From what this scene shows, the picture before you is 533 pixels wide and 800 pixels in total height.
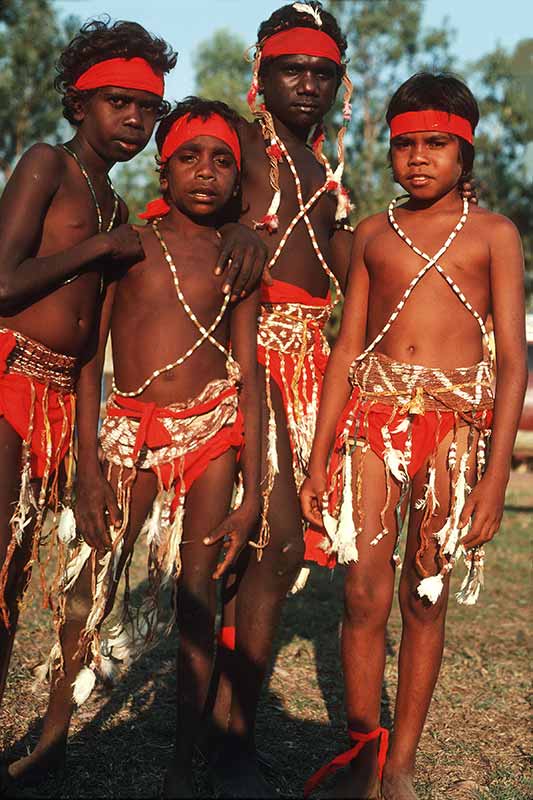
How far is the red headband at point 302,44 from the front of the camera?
378cm

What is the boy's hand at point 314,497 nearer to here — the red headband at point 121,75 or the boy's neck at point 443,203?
the boy's neck at point 443,203

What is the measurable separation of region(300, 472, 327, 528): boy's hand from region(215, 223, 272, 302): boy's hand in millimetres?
712

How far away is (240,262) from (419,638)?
1428mm

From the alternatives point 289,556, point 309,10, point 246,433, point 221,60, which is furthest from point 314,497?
point 221,60

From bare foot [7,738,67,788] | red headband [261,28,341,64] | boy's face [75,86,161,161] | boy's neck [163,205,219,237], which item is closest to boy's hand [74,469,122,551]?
bare foot [7,738,67,788]

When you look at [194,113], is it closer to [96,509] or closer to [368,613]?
[96,509]

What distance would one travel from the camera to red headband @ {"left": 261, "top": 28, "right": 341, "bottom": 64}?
3.78 m

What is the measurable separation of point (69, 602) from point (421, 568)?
3.94ft

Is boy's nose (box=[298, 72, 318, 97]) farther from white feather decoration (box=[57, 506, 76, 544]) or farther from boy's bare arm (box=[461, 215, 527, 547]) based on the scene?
white feather decoration (box=[57, 506, 76, 544])

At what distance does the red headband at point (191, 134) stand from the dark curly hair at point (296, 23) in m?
0.58

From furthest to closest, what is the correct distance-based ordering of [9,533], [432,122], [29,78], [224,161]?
[29,78]
[224,161]
[432,122]
[9,533]

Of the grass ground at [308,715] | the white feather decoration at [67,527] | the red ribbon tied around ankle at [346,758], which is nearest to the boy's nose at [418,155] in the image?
the grass ground at [308,715]

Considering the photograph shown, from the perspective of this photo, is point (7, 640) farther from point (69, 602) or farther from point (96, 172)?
point (96, 172)

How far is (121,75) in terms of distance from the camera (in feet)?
10.9
